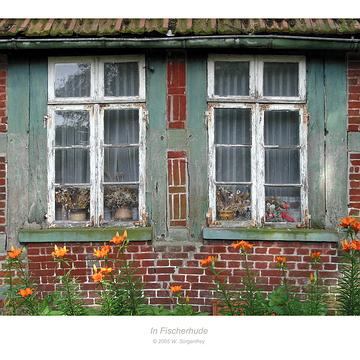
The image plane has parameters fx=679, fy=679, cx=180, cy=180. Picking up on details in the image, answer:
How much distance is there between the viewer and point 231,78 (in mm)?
6023

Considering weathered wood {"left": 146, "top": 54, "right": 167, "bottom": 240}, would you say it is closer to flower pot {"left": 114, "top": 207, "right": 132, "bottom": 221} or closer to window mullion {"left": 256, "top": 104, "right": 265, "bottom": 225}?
flower pot {"left": 114, "top": 207, "right": 132, "bottom": 221}

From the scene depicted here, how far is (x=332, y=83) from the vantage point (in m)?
5.94

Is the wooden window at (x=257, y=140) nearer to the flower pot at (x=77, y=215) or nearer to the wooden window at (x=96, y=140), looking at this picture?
the wooden window at (x=96, y=140)

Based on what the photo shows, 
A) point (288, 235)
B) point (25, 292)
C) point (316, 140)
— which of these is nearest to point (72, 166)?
point (25, 292)

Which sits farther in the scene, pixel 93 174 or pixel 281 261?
pixel 93 174

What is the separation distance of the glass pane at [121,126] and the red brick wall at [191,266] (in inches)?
36.1

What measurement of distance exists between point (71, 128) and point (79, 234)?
0.94 m

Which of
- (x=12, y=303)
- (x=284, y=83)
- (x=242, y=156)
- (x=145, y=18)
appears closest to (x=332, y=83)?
(x=284, y=83)

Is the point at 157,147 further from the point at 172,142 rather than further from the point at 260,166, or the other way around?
the point at 260,166

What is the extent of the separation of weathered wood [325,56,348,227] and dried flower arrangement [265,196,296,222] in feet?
1.15

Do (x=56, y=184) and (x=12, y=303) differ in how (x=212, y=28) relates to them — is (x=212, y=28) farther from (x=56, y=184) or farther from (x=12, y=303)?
(x=12, y=303)

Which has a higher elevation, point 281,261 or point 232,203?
point 232,203

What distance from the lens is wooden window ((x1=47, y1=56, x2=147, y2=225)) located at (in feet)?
19.4

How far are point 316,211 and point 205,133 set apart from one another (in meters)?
1.18
